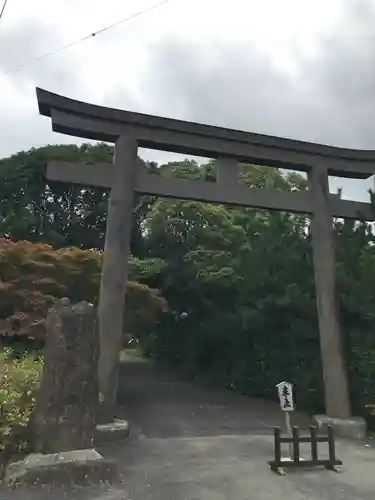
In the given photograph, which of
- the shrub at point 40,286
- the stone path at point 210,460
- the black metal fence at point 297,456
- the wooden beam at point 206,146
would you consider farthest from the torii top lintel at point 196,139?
the black metal fence at point 297,456

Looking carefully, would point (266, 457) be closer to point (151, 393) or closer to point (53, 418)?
point (53, 418)

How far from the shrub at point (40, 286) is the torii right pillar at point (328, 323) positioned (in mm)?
3975

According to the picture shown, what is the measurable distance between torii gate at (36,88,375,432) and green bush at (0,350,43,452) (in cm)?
133

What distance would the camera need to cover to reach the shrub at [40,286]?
33.3 ft

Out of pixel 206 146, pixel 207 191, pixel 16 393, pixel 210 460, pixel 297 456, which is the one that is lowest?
pixel 210 460

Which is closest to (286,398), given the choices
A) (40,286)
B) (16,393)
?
(16,393)

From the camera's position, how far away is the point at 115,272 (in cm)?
956

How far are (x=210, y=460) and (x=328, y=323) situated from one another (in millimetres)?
3942

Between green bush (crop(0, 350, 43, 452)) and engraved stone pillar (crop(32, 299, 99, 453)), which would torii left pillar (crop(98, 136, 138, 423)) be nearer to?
green bush (crop(0, 350, 43, 452))

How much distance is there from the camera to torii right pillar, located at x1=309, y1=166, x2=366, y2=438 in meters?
10.3

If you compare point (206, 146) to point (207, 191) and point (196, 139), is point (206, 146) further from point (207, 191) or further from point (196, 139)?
point (207, 191)

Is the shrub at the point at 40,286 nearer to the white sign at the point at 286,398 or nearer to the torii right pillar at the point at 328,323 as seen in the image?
the torii right pillar at the point at 328,323

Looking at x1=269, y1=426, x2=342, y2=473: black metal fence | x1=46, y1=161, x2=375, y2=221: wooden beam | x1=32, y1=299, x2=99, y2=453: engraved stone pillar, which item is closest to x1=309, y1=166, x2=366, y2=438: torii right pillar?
x1=46, y1=161, x2=375, y2=221: wooden beam

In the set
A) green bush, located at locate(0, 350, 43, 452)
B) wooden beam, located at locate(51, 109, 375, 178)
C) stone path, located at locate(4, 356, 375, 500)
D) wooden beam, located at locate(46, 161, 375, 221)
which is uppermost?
wooden beam, located at locate(51, 109, 375, 178)
